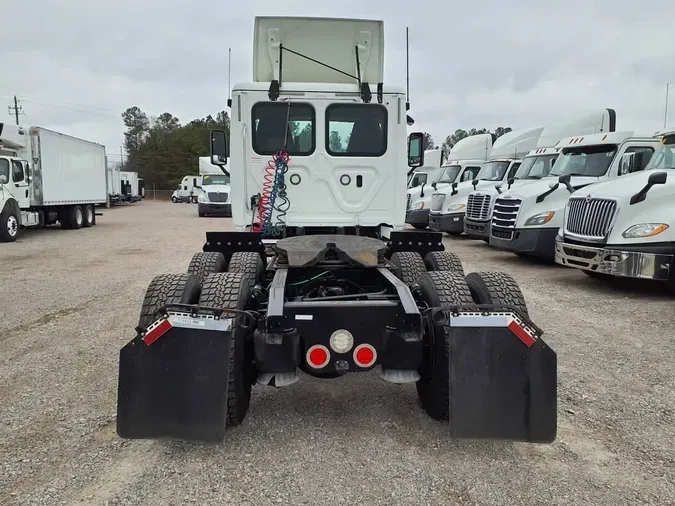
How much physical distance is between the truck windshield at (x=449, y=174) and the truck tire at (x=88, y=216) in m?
13.7

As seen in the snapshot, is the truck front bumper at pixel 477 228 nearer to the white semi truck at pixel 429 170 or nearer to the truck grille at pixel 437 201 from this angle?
the truck grille at pixel 437 201

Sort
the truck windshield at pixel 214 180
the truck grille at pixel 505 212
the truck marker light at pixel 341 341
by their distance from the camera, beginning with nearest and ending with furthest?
the truck marker light at pixel 341 341, the truck grille at pixel 505 212, the truck windshield at pixel 214 180

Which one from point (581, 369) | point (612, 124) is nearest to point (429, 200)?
point (612, 124)

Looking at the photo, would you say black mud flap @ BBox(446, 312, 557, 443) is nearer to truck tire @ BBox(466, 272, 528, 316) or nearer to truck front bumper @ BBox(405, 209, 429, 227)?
truck tire @ BBox(466, 272, 528, 316)

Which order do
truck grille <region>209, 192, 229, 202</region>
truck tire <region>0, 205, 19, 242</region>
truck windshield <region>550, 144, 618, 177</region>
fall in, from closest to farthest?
truck windshield <region>550, 144, 618, 177</region> < truck tire <region>0, 205, 19, 242</region> < truck grille <region>209, 192, 229, 202</region>

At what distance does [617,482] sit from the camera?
287 centimetres

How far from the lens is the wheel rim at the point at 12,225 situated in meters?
15.3

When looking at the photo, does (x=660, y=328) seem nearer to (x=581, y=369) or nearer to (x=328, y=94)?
(x=581, y=369)

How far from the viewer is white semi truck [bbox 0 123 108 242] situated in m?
15.7

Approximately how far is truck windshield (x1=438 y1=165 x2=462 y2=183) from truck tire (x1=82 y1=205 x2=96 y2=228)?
44.9ft

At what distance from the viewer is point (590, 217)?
8062mm

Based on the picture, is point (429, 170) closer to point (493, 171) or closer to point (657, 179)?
point (493, 171)

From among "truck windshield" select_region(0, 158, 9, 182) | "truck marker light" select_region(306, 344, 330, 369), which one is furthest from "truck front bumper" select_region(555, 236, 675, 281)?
"truck windshield" select_region(0, 158, 9, 182)

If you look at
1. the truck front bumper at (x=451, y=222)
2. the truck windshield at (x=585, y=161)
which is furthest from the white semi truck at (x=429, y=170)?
the truck windshield at (x=585, y=161)
